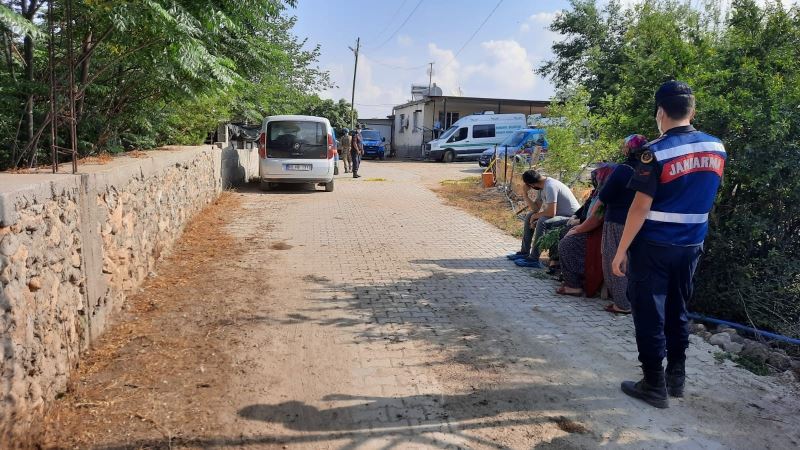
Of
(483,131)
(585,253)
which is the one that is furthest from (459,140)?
(585,253)

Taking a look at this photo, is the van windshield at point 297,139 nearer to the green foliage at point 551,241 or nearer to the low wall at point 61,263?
the low wall at point 61,263

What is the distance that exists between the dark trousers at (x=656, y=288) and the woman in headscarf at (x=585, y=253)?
80.0 inches

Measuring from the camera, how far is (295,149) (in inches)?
548

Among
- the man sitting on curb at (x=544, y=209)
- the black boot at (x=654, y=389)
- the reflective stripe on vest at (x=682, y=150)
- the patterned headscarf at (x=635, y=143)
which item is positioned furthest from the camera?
the man sitting on curb at (x=544, y=209)

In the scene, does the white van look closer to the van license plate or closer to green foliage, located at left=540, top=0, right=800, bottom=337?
the van license plate

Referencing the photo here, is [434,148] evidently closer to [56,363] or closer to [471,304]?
[471,304]

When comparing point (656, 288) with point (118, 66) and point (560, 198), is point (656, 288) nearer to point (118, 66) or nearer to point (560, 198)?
point (560, 198)

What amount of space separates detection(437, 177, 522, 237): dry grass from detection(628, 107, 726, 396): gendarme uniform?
5.84 m

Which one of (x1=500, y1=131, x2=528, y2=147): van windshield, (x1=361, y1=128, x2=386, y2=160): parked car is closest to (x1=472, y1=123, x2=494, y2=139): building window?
(x1=500, y1=131, x2=528, y2=147): van windshield

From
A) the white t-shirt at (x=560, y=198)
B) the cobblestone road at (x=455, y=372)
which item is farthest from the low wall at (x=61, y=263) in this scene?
the white t-shirt at (x=560, y=198)

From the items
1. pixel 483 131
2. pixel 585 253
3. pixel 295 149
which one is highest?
pixel 483 131

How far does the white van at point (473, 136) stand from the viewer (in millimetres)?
30750

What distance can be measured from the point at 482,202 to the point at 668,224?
10.2 meters

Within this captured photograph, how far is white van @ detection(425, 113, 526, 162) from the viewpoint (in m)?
30.8
